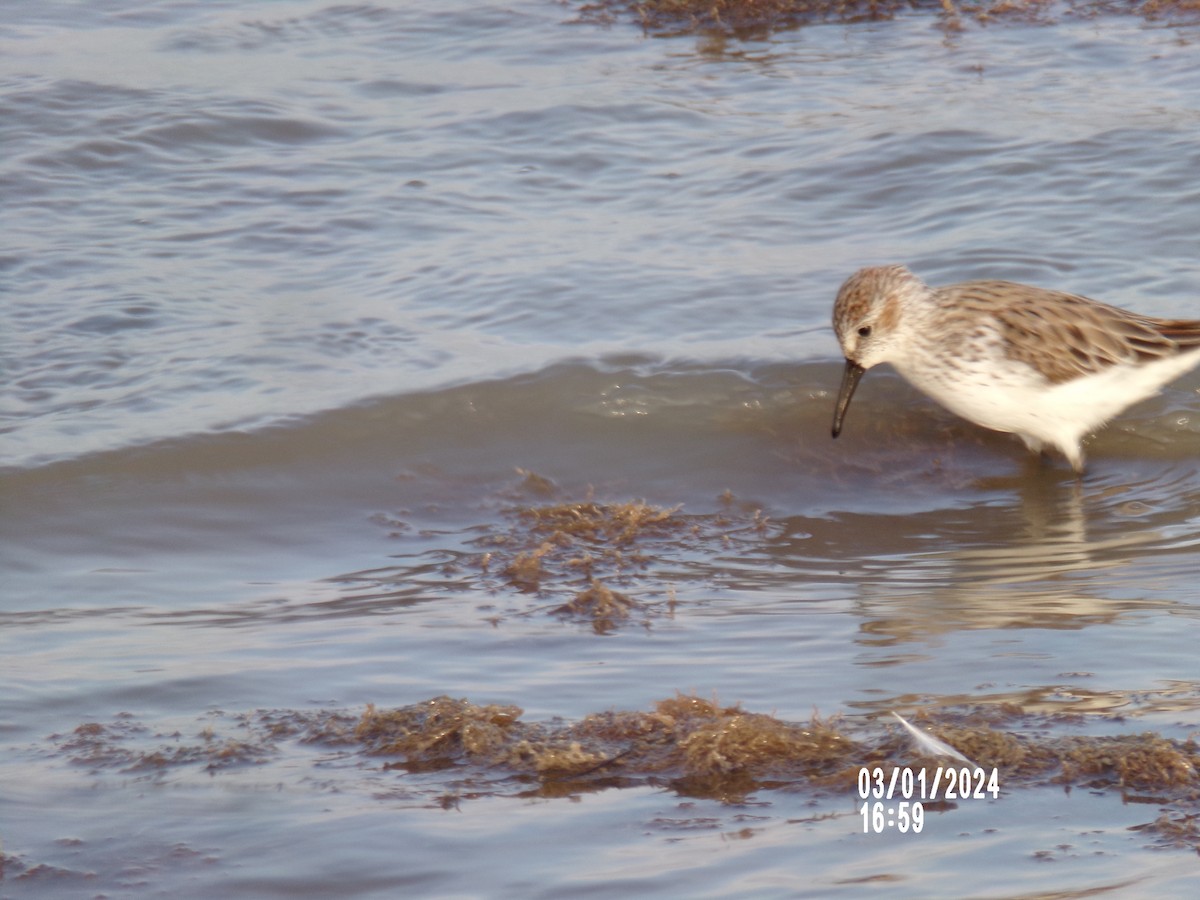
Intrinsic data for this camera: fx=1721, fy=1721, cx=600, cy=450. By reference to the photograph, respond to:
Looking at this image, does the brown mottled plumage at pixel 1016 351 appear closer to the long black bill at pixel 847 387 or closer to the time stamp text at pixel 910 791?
the long black bill at pixel 847 387

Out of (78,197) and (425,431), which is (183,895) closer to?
(425,431)

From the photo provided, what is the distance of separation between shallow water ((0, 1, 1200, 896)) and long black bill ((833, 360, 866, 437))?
0.65 feet

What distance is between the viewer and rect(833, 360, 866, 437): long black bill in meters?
7.17

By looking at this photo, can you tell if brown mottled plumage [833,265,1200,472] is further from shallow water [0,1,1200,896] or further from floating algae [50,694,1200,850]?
floating algae [50,694,1200,850]

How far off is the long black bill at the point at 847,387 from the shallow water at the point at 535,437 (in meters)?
0.20

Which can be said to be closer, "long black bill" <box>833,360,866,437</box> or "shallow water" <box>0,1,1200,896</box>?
"shallow water" <box>0,1,1200,896</box>

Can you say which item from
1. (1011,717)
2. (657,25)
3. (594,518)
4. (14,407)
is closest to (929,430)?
(594,518)

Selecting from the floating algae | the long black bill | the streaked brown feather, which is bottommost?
the floating algae

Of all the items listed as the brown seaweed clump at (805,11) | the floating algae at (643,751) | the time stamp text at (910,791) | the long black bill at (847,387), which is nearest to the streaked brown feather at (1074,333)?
the long black bill at (847,387)

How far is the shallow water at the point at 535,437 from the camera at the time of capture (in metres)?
3.86

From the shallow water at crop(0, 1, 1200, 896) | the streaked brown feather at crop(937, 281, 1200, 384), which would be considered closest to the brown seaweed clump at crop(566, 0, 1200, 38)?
the shallow water at crop(0, 1, 1200, 896)

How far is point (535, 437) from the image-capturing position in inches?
292

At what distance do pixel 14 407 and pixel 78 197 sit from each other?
96.8 inches

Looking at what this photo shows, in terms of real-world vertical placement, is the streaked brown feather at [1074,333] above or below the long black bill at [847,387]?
above
